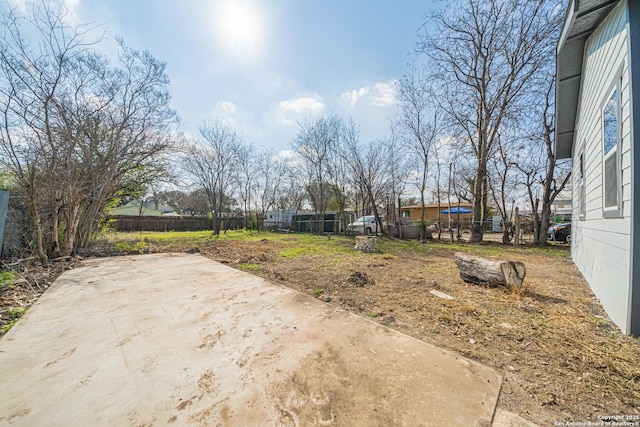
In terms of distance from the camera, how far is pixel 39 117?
16.6 feet

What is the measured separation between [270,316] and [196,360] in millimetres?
926

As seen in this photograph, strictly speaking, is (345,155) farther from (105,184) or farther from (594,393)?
(594,393)

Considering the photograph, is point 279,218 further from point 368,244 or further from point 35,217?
point 35,217

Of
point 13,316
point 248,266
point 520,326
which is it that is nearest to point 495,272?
point 520,326

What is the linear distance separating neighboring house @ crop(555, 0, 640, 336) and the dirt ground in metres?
0.44

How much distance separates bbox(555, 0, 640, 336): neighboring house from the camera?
7.01 ft

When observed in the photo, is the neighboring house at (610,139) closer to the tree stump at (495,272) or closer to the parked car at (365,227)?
the tree stump at (495,272)

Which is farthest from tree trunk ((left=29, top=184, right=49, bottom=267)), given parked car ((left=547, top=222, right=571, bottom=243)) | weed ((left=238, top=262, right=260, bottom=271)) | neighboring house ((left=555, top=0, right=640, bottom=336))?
parked car ((left=547, top=222, right=571, bottom=243))

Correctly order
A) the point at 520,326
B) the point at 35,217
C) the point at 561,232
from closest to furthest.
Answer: the point at 520,326 < the point at 35,217 < the point at 561,232

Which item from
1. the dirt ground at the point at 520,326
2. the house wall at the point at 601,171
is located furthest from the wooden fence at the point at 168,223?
the house wall at the point at 601,171

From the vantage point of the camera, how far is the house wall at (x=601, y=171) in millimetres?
2273

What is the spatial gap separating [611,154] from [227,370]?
460cm

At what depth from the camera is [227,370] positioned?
5.58 feet

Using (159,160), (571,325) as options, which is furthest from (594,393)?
(159,160)
